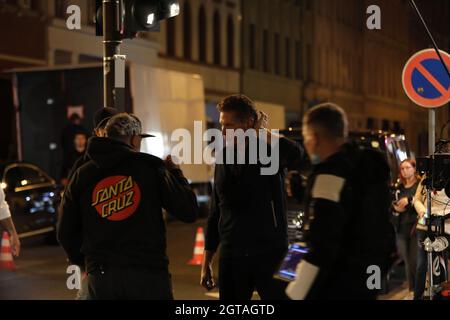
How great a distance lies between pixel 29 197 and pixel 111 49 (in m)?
8.05

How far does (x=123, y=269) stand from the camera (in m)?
5.18

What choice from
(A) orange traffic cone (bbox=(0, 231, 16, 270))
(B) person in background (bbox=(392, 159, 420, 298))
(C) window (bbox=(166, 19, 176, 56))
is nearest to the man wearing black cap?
(B) person in background (bbox=(392, 159, 420, 298))

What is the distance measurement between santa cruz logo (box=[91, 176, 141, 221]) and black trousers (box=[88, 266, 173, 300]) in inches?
11.7

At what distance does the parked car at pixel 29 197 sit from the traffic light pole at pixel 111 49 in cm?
763

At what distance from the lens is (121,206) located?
5.15 metres

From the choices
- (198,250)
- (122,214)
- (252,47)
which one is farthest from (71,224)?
(252,47)

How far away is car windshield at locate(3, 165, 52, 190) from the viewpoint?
1523cm

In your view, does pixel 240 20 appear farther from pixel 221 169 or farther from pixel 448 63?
pixel 221 169

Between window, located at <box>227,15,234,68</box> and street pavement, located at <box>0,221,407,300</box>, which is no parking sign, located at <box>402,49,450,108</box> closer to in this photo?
street pavement, located at <box>0,221,407,300</box>

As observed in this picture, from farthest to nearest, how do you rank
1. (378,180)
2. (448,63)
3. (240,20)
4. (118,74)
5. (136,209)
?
(240,20), (448,63), (118,74), (136,209), (378,180)

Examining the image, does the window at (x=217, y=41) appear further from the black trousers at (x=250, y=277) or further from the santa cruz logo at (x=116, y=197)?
the santa cruz logo at (x=116, y=197)

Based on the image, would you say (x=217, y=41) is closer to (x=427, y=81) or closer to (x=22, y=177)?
(x=22, y=177)

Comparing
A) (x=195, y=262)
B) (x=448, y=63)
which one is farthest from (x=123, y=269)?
(x=195, y=262)
